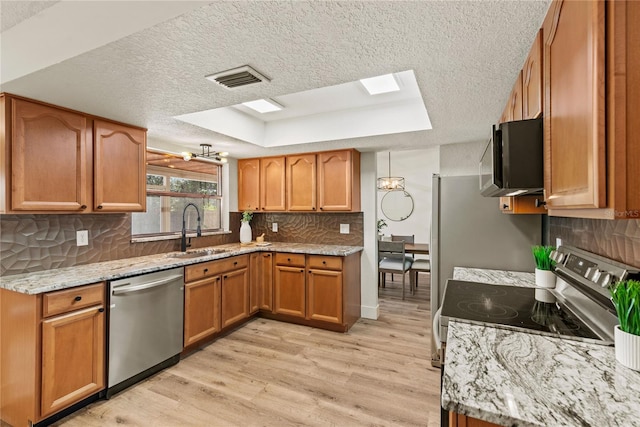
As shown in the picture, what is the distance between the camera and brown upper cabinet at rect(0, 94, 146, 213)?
1.92m

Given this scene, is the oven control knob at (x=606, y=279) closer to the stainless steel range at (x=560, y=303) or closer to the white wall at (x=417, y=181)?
the stainless steel range at (x=560, y=303)

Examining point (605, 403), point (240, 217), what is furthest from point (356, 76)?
point (240, 217)

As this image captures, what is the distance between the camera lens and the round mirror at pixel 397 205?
6.74 m

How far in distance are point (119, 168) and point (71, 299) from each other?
1124mm

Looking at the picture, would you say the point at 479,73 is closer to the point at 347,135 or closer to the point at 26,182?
the point at 347,135

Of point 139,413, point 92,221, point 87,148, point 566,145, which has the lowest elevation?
point 139,413

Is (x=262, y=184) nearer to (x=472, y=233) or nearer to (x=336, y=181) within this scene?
(x=336, y=181)

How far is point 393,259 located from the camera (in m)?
4.78

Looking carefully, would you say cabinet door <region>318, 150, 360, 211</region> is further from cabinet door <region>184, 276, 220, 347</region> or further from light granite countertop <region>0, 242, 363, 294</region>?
cabinet door <region>184, 276, 220, 347</region>

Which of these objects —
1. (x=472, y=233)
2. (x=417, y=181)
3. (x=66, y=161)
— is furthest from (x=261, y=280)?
(x=417, y=181)

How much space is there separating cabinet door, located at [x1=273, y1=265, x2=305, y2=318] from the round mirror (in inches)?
152

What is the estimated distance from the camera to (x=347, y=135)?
312 centimetres

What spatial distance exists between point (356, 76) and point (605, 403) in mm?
1655

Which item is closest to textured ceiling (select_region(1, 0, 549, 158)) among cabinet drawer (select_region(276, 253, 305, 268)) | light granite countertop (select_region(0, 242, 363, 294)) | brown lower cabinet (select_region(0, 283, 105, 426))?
light granite countertop (select_region(0, 242, 363, 294))
